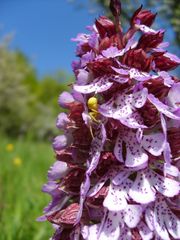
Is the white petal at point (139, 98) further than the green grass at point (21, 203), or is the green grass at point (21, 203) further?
the green grass at point (21, 203)

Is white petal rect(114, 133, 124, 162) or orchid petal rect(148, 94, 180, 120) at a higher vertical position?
orchid petal rect(148, 94, 180, 120)

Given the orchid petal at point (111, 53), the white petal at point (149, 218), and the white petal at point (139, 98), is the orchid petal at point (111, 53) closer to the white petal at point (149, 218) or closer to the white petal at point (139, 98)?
the white petal at point (139, 98)

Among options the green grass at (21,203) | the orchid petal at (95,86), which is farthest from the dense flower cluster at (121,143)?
the green grass at (21,203)

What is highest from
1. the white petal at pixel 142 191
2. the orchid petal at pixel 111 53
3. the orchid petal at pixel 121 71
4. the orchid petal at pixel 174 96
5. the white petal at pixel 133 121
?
the orchid petal at pixel 111 53

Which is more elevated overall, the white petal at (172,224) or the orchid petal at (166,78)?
the orchid petal at (166,78)

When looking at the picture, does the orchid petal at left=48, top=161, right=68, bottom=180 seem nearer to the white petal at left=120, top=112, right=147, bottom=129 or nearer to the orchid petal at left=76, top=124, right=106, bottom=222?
the orchid petal at left=76, top=124, right=106, bottom=222

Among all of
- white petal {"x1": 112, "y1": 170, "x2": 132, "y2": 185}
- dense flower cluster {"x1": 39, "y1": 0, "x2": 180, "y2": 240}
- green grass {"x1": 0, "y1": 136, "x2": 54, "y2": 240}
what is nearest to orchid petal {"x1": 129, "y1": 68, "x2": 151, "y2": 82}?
dense flower cluster {"x1": 39, "y1": 0, "x2": 180, "y2": 240}

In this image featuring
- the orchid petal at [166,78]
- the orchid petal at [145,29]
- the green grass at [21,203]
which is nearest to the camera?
the orchid petal at [166,78]

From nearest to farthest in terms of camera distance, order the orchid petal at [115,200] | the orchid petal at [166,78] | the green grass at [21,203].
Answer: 1. the orchid petal at [115,200]
2. the orchid petal at [166,78]
3. the green grass at [21,203]

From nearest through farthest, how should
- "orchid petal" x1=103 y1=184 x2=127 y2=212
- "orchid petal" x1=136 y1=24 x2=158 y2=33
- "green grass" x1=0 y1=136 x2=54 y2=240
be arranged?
"orchid petal" x1=103 y1=184 x2=127 y2=212 → "orchid petal" x1=136 y1=24 x2=158 y2=33 → "green grass" x1=0 y1=136 x2=54 y2=240
